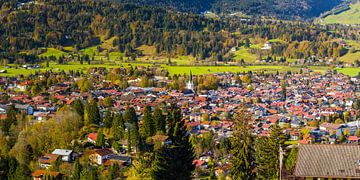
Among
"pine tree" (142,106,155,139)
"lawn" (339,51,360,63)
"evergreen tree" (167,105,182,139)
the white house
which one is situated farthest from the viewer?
"lawn" (339,51,360,63)

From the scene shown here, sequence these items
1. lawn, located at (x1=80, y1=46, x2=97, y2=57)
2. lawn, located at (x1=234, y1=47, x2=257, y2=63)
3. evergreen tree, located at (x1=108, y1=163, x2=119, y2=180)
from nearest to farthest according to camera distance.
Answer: evergreen tree, located at (x1=108, y1=163, x2=119, y2=180) < lawn, located at (x1=234, y1=47, x2=257, y2=63) < lawn, located at (x1=80, y1=46, x2=97, y2=57)

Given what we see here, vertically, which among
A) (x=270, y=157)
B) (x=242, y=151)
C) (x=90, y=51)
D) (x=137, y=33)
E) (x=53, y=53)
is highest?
(x=137, y=33)

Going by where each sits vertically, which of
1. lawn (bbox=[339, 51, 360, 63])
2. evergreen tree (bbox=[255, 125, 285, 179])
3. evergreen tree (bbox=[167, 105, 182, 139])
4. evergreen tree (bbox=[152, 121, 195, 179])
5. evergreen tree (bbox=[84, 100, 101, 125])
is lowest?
lawn (bbox=[339, 51, 360, 63])

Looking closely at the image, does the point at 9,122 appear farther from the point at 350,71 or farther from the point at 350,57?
the point at 350,57

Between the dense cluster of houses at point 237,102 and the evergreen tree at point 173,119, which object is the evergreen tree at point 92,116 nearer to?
the dense cluster of houses at point 237,102

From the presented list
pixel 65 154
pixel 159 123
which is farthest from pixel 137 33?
pixel 65 154

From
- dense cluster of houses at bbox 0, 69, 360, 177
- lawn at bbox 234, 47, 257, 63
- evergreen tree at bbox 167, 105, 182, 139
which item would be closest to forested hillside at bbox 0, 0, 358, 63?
lawn at bbox 234, 47, 257, 63

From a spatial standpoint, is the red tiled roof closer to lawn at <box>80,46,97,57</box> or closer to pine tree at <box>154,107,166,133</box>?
pine tree at <box>154,107,166,133</box>
